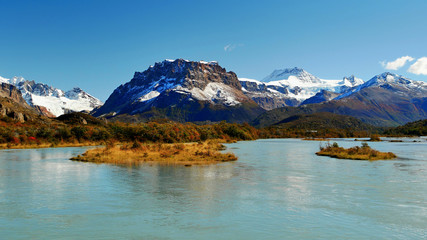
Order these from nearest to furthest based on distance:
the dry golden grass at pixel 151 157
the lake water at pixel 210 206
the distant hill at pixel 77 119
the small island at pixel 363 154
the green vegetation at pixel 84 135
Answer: the lake water at pixel 210 206
the dry golden grass at pixel 151 157
the small island at pixel 363 154
the green vegetation at pixel 84 135
the distant hill at pixel 77 119

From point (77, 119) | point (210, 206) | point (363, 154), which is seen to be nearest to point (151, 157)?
point (210, 206)

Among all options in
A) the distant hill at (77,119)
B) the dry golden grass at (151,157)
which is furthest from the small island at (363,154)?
the distant hill at (77,119)

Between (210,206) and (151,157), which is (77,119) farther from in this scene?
(210,206)

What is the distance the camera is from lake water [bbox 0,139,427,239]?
18.7m

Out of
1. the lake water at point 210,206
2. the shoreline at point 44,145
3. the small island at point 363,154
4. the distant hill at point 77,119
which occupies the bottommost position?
the lake water at point 210,206

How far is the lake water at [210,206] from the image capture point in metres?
18.7

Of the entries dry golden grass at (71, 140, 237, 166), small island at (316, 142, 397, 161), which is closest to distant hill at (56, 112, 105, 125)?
dry golden grass at (71, 140, 237, 166)

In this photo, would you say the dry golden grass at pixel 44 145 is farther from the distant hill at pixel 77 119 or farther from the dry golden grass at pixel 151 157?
the distant hill at pixel 77 119

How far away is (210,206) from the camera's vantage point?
24.4m

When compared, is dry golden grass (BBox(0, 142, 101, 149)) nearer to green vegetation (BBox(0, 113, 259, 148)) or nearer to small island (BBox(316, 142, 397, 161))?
green vegetation (BBox(0, 113, 259, 148))

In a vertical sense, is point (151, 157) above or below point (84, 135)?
below

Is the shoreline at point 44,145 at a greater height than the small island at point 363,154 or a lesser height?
greater

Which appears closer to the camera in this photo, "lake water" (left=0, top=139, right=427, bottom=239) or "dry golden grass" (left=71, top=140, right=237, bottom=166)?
"lake water" (left=0, top=139, right=427, bottom=239)

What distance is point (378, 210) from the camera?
23.4m
